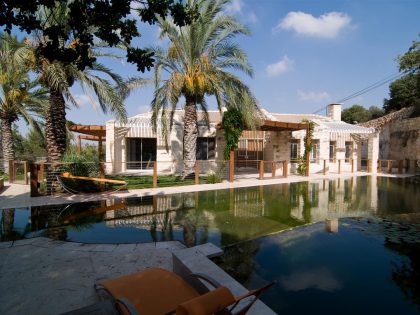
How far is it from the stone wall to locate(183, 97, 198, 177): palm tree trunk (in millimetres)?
20369

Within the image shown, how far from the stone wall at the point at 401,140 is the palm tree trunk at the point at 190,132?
66.8 ft

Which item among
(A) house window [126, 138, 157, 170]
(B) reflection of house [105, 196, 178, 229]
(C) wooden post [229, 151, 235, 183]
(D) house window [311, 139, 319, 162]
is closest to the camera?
(B) reflection of house [105, 196, 178, 229]

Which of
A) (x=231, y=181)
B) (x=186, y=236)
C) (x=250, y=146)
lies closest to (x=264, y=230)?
(x=186, y=236)

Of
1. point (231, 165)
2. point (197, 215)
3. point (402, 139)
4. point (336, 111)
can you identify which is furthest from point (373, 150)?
point (197, 215)

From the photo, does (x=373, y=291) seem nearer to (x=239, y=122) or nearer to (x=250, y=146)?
(x=239, y=122)

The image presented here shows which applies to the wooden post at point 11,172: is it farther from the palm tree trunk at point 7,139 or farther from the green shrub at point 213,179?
the green shrub at point 213,179

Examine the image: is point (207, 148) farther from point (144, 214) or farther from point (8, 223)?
point (8, 223)

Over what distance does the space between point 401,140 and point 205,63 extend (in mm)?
22004

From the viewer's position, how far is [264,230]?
7.15 meters

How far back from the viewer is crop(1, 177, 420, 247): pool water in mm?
6719

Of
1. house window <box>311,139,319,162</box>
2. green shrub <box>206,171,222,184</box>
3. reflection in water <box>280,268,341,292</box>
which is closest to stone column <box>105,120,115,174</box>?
green shrub <box>206,171,222,184</box>

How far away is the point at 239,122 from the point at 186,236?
34.4 feet

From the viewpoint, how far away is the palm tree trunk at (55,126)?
38.8ft

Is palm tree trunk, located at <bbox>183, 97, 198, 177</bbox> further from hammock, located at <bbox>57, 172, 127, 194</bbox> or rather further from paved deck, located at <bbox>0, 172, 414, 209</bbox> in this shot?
hammock, located at <bbox>57, 172, 127, 194</bbox>
